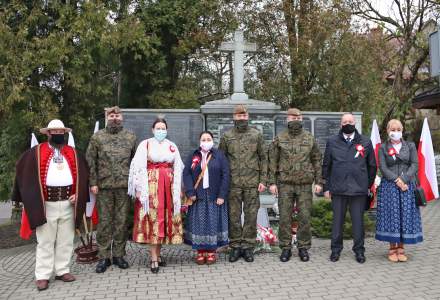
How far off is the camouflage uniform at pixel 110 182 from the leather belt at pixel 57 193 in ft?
1.29

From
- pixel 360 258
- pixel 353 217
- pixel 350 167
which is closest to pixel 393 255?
pixel 360 258

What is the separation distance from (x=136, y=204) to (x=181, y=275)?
99cm

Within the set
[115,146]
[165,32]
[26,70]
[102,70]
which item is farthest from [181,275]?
[165,32]

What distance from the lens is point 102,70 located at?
1059 cm

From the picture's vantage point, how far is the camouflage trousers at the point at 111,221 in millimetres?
5891

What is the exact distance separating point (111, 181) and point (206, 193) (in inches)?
44.8

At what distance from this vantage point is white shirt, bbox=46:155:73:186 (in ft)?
17.8

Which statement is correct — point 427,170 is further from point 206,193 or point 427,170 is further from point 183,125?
point 183,125

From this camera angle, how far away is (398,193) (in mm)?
6047

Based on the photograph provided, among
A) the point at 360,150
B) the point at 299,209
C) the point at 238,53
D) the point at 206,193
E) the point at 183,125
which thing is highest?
the point at 238,53

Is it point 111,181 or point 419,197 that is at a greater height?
point 111,181

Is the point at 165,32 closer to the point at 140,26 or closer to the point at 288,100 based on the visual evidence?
the point at 140,26

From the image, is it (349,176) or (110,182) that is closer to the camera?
(110,182)

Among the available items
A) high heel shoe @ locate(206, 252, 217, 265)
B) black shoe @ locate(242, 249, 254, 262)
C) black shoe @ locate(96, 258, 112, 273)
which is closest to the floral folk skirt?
black shoe @ locate(242, 249, 254, 262)
